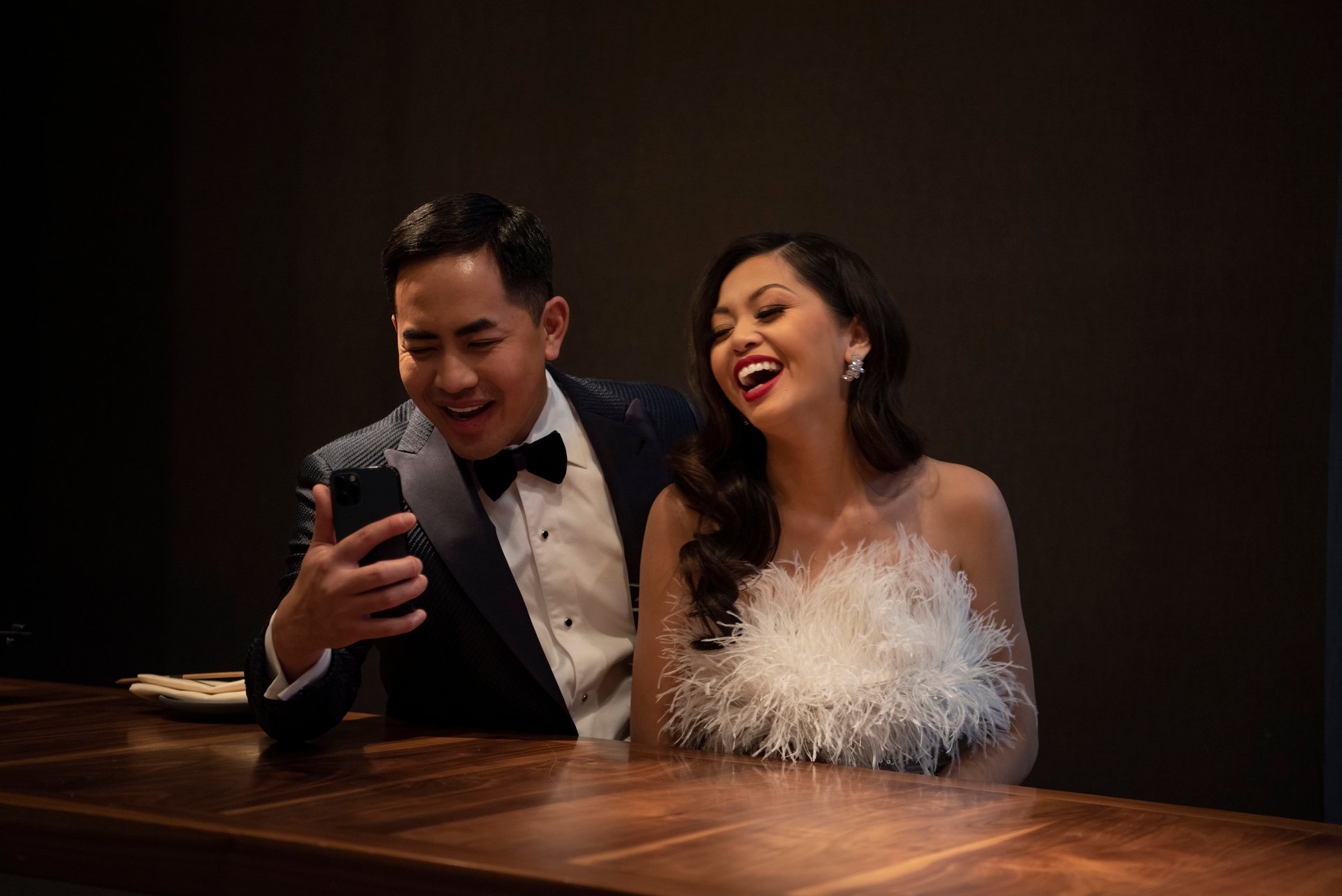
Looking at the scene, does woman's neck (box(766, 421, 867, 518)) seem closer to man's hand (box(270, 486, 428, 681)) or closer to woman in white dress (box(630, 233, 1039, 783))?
woman in white dress (box(630, 233, 1039, 783))

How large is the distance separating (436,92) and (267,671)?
119 inches

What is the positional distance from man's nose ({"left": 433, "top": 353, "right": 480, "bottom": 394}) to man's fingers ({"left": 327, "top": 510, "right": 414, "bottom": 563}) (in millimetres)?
641

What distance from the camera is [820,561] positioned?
231 centimetres

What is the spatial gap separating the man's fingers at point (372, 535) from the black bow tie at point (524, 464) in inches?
30.4

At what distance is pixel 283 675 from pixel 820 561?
0.99m

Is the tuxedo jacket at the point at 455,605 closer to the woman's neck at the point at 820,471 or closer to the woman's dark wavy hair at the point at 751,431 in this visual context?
the woman's dark wavy hair at the point at 751,431

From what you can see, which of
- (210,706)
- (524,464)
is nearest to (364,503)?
(210,706)

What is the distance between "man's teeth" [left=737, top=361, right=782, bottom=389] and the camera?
232 cm

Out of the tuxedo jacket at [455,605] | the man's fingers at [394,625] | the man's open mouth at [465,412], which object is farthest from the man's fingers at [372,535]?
the man's open mouth at [465,412]

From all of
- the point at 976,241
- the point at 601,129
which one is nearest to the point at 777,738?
the point at 976,241

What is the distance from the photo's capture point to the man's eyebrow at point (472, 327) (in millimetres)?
2432

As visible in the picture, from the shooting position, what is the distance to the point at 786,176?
3.97 meters

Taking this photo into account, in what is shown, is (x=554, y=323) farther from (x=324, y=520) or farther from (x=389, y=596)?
(x=389, y=596)

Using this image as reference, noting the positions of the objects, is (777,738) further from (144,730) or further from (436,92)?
(436,92)
